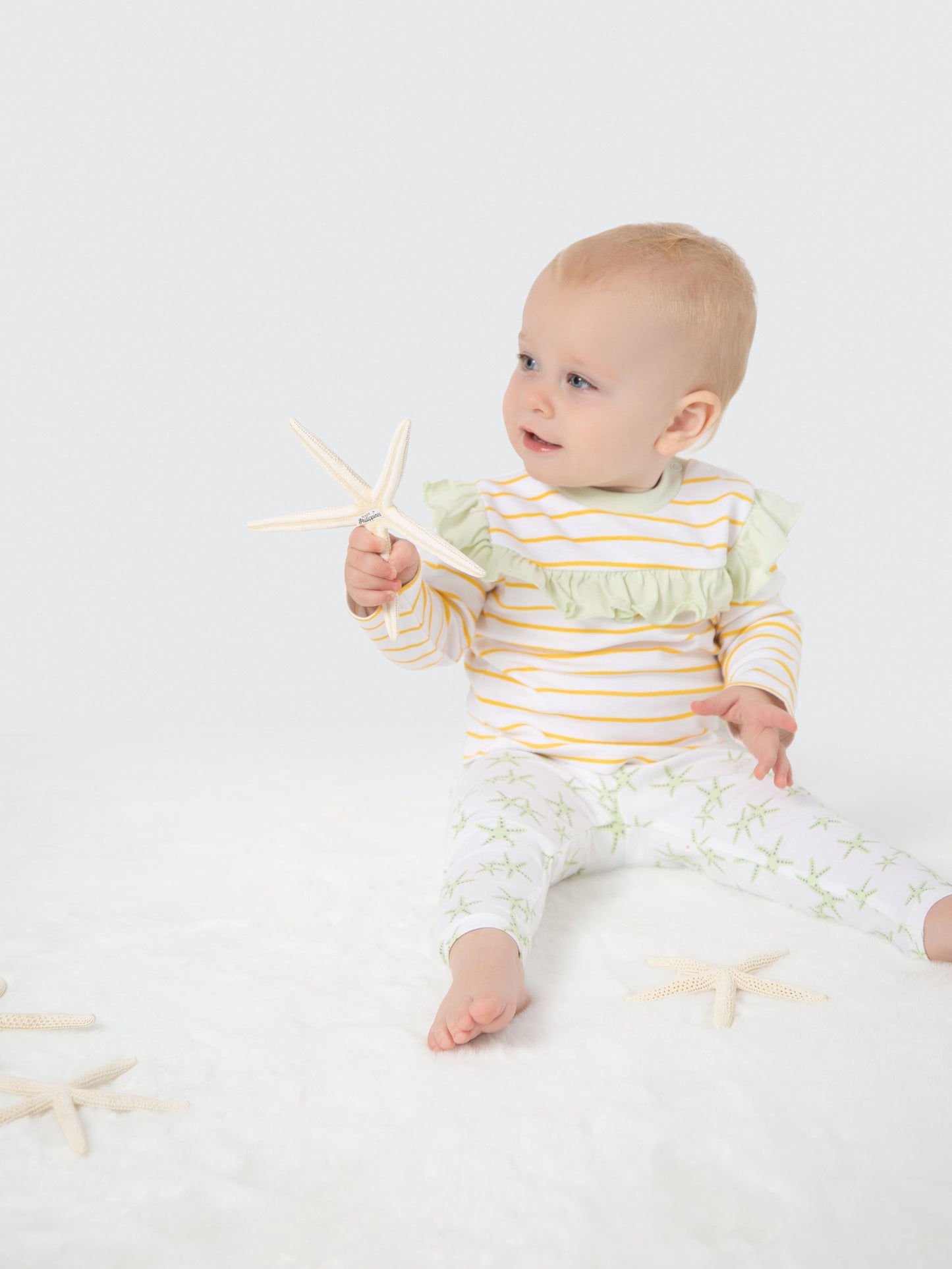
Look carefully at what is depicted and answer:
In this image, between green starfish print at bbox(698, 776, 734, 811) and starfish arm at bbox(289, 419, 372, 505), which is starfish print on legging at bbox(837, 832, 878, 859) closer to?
green starfish print at bbox(698, 776, 734, 811)

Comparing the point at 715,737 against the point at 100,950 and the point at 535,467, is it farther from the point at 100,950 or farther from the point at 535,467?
the point at 100,950

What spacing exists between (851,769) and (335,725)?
106cm

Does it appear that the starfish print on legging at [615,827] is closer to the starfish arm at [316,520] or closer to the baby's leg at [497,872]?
the baby's leg at [497,872]

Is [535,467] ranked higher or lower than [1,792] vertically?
higher

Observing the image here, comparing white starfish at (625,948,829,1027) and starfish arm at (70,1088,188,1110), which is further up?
starfish arm at (70,1088,188,1110)

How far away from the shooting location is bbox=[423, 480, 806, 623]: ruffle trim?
1814 mm

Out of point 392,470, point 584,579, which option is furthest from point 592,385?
point 392,470

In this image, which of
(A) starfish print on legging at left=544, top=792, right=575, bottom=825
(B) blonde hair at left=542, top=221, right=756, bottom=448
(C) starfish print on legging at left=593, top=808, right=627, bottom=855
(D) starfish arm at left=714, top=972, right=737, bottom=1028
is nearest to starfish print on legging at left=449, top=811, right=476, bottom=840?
(A) starfish print on legging at left=544, top=792, right=575, bottom=825

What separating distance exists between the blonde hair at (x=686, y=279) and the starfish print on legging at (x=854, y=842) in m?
0.65

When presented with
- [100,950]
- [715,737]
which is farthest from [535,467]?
[100,950]

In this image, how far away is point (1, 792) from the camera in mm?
2102

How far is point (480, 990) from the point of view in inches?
51.5

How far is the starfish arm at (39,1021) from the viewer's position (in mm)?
1292

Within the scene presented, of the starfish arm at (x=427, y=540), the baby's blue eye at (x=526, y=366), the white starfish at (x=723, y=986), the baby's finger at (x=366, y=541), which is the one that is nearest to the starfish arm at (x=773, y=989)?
the white starfish at (x=723, y=986)
